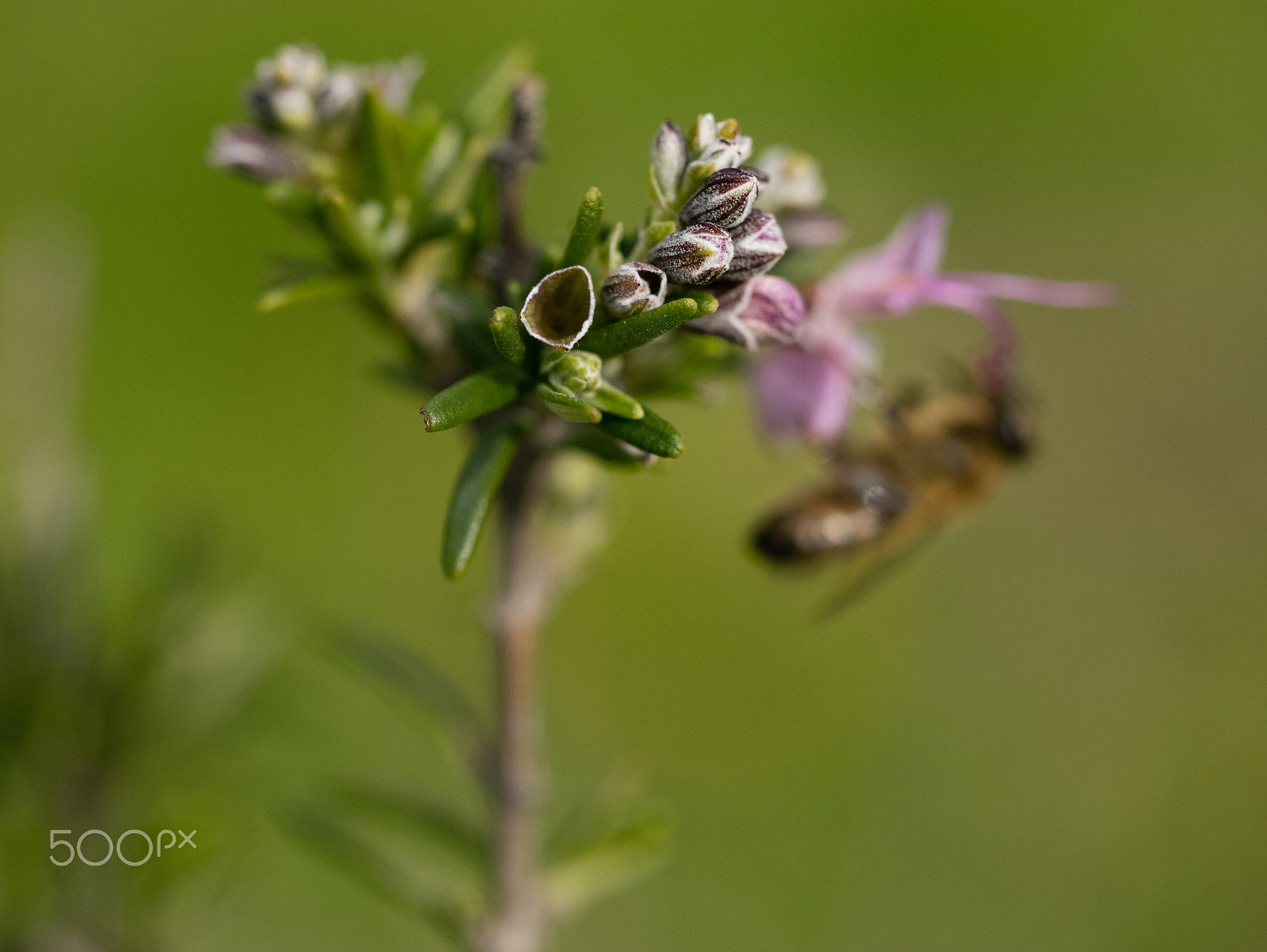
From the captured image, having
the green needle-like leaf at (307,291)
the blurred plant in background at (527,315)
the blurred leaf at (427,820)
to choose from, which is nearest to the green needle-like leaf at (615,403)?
the blurred plant in background at (527,315)

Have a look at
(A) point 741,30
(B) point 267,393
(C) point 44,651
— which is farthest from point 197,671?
(A) point 741,30

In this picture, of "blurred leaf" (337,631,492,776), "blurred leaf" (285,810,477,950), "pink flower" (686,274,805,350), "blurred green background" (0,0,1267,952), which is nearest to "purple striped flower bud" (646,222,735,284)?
"pink flower" (686,274,805,350)

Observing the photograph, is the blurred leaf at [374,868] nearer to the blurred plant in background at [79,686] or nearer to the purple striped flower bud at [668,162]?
the blurred plant in background at [79,686]

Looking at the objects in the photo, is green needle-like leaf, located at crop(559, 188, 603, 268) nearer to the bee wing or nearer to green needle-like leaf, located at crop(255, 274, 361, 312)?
green needle-like leaf, located at crop(255, 274, 361, 312)

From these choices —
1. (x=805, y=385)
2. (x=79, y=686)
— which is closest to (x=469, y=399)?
(x=805, y=385)

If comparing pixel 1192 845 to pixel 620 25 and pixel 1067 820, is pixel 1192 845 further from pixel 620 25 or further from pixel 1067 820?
pixel 620 25

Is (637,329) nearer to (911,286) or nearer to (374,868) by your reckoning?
(911,286)
